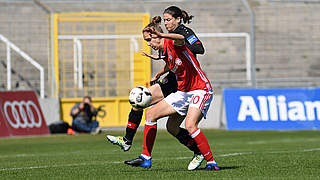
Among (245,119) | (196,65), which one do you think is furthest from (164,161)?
(245,119)

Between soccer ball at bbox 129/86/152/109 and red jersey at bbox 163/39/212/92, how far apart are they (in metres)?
0.43

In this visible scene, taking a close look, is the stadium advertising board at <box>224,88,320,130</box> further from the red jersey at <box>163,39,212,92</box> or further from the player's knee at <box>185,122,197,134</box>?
the player's knee at <box>185,122,197,134</box>

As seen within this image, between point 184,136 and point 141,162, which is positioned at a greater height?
point 184,136

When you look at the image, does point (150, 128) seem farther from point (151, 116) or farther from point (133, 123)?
point (133, 123)

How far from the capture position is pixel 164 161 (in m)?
10.1

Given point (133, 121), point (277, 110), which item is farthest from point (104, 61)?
point (133, 121)

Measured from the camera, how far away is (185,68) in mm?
8359

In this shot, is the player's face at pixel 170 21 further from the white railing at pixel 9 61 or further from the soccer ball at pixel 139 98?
the white railing at pixel 9 61

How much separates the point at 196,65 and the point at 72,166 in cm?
240

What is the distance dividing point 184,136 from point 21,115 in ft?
36.2

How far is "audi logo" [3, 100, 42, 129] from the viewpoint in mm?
18859

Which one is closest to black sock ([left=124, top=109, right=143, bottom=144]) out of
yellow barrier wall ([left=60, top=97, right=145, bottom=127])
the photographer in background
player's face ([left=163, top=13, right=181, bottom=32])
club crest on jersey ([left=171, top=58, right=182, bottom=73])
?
club crest on jersey ([left=171, top=58, right=182, bottom=73])

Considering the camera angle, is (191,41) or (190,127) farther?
(190,127)

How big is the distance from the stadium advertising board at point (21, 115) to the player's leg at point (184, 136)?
1059 centimetres
